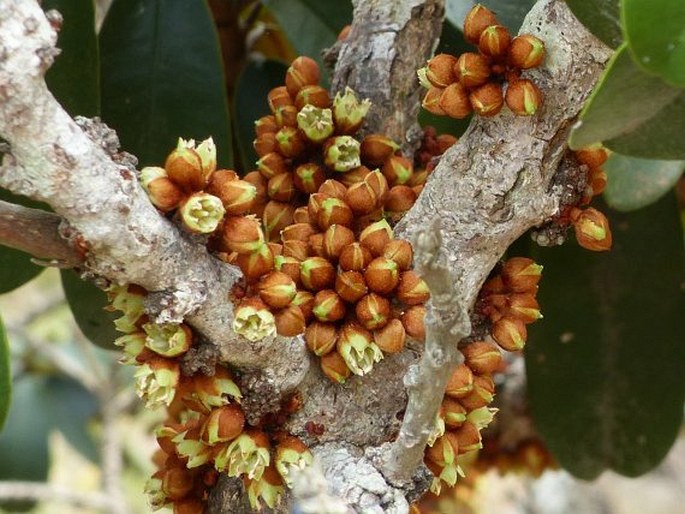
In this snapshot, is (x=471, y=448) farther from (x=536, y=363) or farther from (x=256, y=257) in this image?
(x=536, y=363)

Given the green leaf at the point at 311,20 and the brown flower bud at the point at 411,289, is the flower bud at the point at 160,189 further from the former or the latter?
the green leaf at the point at 311,20

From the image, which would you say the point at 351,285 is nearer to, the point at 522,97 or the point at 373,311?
the point at 373,311

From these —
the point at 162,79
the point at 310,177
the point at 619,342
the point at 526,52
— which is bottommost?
the point at 619,342

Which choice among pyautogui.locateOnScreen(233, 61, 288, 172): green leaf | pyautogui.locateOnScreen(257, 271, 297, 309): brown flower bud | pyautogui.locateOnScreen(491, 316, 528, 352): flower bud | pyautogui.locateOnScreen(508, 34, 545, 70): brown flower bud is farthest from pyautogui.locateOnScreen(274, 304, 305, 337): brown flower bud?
pyautogui.locateOnScreen(233, 61, 288, 172): green leaf

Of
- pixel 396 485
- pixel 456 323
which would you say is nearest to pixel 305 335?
pixel 396 485

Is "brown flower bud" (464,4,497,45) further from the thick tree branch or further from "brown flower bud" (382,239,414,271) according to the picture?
the thick tree branch

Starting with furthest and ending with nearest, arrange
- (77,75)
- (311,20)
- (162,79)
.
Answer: (311,20)
(162,79)
(77,75)

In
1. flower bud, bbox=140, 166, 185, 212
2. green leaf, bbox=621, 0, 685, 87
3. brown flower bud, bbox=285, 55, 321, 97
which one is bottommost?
brown flower bud, bbox=285, 55, 321, 97

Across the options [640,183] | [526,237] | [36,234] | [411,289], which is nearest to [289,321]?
[411,289]
